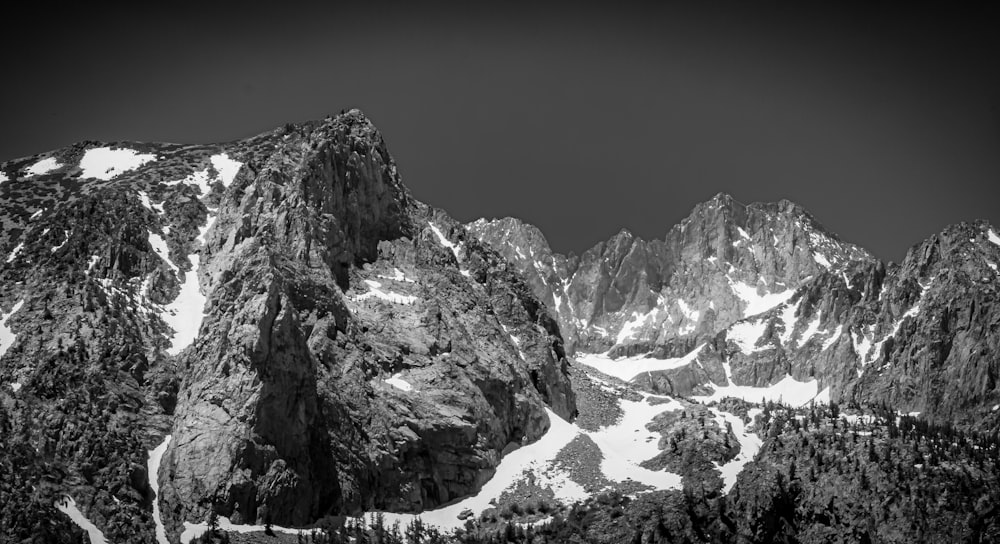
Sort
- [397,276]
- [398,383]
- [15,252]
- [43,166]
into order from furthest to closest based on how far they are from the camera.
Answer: [43,166], [397,276], [15,252], [398,383]

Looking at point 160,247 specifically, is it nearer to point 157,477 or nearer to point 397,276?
point 397,276

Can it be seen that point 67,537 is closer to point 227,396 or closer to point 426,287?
point 227,396

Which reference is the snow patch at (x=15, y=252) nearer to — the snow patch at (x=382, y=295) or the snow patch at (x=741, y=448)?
the snow patch at (x=382, y=295)

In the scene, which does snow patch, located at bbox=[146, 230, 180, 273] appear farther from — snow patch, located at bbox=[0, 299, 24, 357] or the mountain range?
snow patch, located at bbox=[0, 299, 24, 357]

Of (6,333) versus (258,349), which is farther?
(6,333)

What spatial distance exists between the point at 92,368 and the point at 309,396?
25075mm

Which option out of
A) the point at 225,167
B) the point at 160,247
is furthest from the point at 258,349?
the point at 225,167

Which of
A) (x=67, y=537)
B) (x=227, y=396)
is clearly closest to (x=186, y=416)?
(x=227, y=396)

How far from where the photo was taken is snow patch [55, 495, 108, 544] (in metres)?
97.5

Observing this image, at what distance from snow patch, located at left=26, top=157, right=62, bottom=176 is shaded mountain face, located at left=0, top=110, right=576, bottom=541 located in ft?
35.0

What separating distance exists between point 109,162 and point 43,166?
37.4 ft

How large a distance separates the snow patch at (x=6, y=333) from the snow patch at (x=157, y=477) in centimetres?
2150

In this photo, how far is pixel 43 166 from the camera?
18925 cm

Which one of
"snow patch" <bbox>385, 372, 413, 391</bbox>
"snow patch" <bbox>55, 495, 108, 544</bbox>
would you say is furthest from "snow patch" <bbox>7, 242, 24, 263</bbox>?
"snow patch" <bbox>385, 372, 413, 391</bbox>
